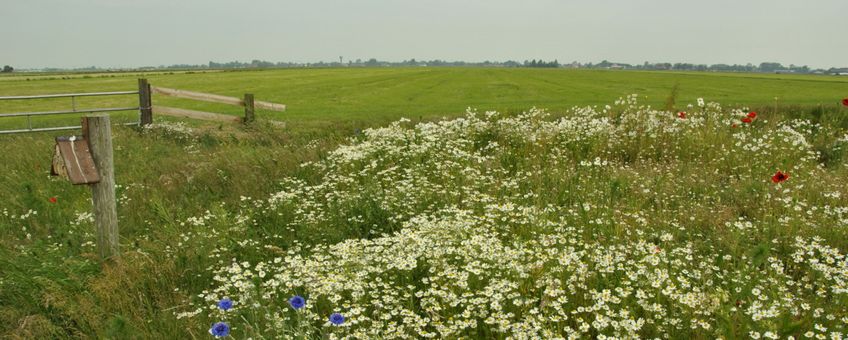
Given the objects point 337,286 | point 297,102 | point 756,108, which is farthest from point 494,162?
point 297,102

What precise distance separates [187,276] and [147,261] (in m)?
0.54

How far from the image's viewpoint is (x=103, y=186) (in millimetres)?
5676

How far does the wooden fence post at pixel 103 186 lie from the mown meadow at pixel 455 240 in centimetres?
25

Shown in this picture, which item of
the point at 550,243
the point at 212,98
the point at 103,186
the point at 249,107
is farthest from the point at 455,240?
the point at 212,98

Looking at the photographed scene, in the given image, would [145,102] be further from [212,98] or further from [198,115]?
[212,98]

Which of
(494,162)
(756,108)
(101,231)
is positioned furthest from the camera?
(756,108)

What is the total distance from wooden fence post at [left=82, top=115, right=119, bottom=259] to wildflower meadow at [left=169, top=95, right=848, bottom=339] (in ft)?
3.52

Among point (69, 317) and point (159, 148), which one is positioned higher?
point (159, 148)

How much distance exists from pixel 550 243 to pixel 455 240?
0.92 meters

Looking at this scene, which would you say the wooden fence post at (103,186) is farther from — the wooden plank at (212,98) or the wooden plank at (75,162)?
the wooden plank at (212,98)

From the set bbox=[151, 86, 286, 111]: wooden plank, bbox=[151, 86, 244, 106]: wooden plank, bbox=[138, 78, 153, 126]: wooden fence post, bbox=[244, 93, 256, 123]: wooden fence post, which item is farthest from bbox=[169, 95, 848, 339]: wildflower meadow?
bbox=[138, 78, 153, 126]: wooden fence post

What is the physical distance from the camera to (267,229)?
6512mm

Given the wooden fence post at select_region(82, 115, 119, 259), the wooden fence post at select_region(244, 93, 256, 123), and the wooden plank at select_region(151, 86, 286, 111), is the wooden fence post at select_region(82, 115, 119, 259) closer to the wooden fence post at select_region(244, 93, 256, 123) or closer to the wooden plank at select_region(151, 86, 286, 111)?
the wooden fence post at select_region(244, 93, 256, 123)

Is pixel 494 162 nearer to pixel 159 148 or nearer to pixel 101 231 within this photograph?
pixel 101 231
